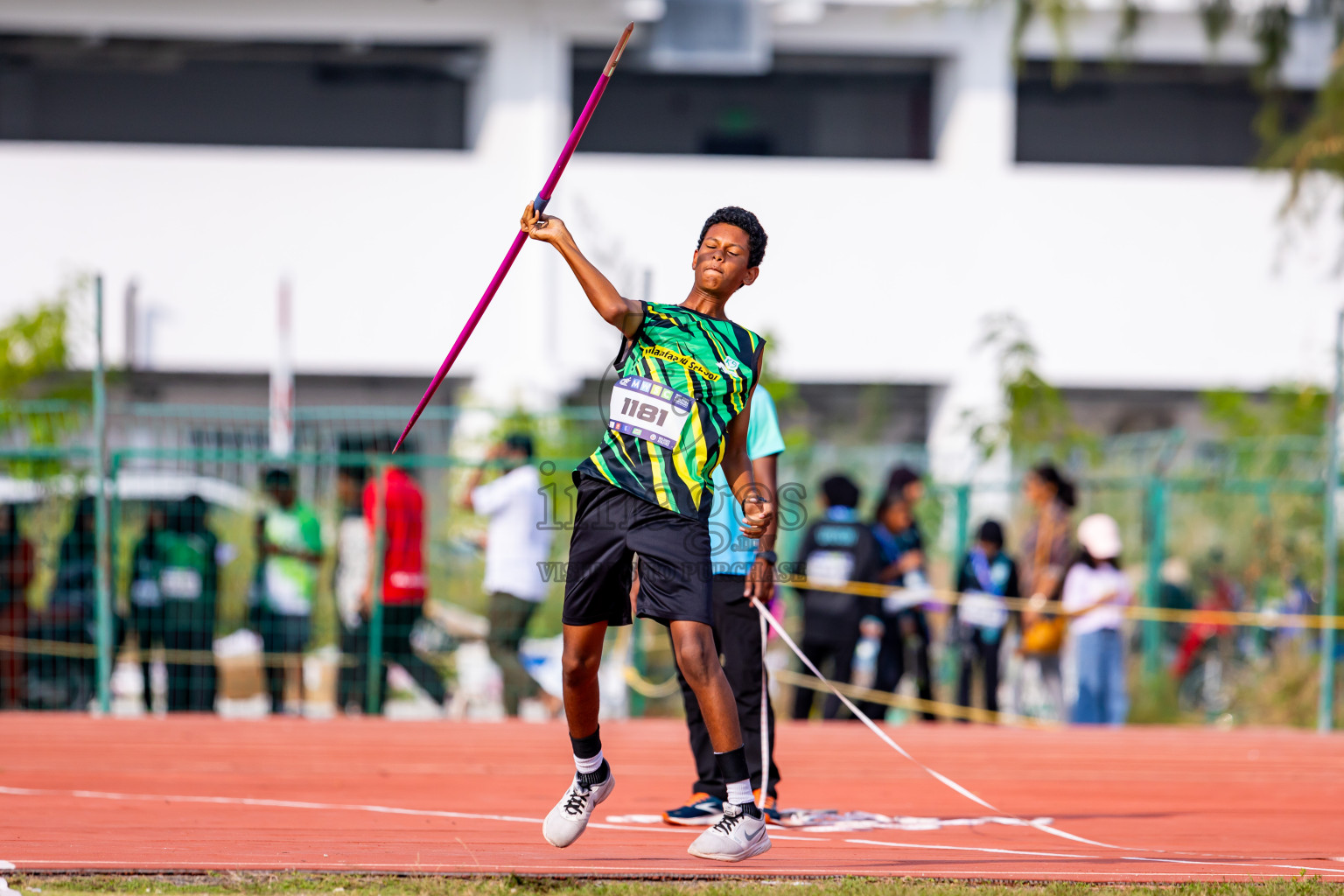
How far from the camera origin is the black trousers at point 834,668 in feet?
33.0

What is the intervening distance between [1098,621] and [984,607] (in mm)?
731

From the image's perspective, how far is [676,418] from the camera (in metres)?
4.63

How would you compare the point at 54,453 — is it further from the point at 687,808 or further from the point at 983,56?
the point at 983,56

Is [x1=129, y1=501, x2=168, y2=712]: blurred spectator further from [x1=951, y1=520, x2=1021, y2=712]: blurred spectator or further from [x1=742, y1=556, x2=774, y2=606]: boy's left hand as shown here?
[x1=742, y1=556, x2=774, y2=606]: boy's left hand

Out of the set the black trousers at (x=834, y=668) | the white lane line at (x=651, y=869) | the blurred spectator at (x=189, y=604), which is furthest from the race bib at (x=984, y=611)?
the white lane line at (x=651, y=869)

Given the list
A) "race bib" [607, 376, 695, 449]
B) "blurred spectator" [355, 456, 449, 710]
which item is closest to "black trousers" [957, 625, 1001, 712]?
"blurred spectator" [355, 456, 449, 710]

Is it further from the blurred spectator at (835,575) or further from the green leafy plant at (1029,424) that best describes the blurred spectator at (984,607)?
the green leafy plant at (1029,424)

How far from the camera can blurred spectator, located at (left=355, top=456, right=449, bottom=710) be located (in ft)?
33.2

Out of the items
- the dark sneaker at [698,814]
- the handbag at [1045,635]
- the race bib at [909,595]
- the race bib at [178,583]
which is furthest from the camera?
the race bib at [909,595]

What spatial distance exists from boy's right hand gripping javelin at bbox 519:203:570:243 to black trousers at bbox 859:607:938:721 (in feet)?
21.3

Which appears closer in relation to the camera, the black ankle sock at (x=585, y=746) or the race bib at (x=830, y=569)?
the black ankle sock at (x=585, y=746)

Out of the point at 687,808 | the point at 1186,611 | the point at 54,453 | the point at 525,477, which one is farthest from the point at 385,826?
the point at 1186,611

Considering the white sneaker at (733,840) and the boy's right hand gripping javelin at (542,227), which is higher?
the boy's right hand gripping javelin at (542,227)

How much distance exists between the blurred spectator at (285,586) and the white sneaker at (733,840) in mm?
6162
